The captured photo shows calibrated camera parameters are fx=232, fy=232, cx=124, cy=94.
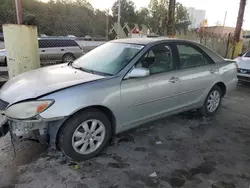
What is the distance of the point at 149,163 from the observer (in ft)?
10.3

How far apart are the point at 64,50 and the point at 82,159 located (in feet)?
34.6

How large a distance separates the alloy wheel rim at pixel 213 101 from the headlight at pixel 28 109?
3.29m

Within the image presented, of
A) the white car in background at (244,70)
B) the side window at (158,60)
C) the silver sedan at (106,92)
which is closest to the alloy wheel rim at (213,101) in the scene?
the silver sedan at (106,92)

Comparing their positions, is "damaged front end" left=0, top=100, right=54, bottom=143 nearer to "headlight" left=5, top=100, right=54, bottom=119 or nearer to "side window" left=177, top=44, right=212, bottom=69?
"headlight" left=5, top=100, right=54, bottom=119

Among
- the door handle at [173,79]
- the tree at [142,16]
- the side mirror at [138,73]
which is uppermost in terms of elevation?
the tree at [142,16]

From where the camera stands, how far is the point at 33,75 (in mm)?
3529

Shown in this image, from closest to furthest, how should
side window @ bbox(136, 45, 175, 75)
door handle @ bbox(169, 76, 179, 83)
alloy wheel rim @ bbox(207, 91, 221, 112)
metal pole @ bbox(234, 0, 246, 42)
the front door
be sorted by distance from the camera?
the front door, side window @ bbox(136, 45, 175, 75), door handle @ bbox(169, 76, 179, 83), alloy wheel rim @ bbox(207, 91, 221, 112), metal pole @ bbox(234, 0, 246, 42)

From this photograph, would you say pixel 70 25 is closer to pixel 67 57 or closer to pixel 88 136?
pixel 67 57

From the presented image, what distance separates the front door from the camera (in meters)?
3.31

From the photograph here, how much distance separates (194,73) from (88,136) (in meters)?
2.26

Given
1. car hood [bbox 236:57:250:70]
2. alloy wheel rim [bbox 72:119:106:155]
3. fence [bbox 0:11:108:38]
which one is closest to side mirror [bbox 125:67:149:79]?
alloy wheel rim [bbox 72:119:106:155]

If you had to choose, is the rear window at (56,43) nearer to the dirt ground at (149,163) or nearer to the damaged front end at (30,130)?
the dirt ground at (149,163)

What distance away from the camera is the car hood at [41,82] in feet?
9.29

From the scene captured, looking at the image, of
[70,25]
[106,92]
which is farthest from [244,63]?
[70,25]
